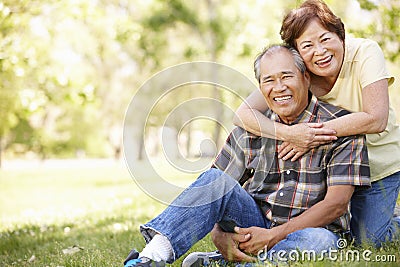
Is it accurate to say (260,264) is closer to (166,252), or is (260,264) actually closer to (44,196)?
(166,252)

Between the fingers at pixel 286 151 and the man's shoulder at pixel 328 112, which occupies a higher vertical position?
the man's shoulder at pixel 328 112

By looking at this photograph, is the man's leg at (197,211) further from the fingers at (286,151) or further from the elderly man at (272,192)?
the fingers at (286,151)

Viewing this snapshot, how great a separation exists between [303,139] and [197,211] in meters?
0.64

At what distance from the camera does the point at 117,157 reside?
102 ft

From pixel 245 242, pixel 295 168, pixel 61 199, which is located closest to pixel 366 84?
pixel 295 168

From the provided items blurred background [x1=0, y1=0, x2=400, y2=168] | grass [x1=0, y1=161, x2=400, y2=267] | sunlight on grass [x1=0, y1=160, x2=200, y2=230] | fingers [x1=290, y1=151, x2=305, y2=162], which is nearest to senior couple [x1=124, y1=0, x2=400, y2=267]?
fingers [x1=290, y1=151, x2=305, y2=162]

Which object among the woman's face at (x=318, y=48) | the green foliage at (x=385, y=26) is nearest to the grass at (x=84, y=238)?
the woman's face at (x=318, y=48)

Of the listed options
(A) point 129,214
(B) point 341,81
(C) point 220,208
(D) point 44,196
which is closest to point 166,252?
(C) point 220,208

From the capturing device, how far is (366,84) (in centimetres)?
280

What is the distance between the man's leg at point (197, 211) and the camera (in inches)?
101

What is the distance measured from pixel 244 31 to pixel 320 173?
18612 mm

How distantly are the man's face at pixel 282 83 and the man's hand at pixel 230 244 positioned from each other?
2.21 ft

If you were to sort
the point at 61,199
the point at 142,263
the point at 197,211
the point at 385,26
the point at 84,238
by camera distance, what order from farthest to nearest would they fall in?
the point at 61,199 < the point at 385,26 < the point at 84,238 < the point at 197,211 < the point at 142,263

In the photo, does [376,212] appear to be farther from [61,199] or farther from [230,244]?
[61,199]
